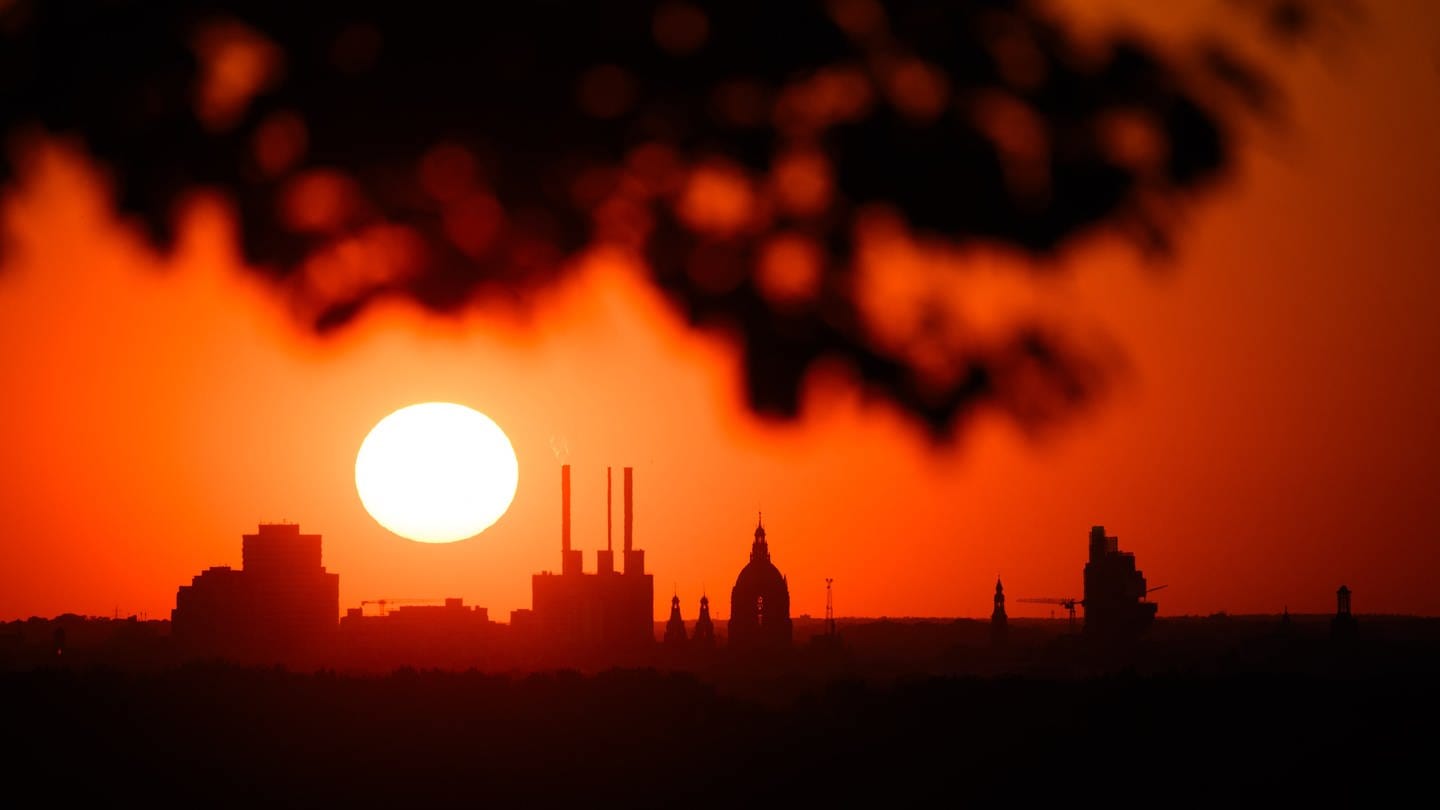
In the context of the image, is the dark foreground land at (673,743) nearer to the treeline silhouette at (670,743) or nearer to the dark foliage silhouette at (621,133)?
the treeline silhouette at (670,743)

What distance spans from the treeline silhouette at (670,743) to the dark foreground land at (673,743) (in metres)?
0.14

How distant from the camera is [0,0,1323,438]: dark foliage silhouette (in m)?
3.95

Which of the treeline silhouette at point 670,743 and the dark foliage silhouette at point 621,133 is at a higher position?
the dark foliage silhouette at point 621,133

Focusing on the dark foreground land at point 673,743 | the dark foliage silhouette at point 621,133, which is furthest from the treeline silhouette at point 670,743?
the dark foliage silhouette at point 621,133

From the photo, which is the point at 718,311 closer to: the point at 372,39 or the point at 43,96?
the point at 372,39

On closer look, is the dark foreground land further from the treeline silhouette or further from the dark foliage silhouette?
the dark foliage silhouette

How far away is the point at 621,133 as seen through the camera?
158 inches

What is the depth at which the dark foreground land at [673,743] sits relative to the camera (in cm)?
9044

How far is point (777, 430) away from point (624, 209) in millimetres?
576

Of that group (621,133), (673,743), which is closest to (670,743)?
(673,743)

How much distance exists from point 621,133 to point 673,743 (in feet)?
316

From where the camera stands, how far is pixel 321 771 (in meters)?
92.1

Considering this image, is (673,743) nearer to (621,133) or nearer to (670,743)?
(670,743)

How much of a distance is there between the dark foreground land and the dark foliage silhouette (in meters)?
87.3
